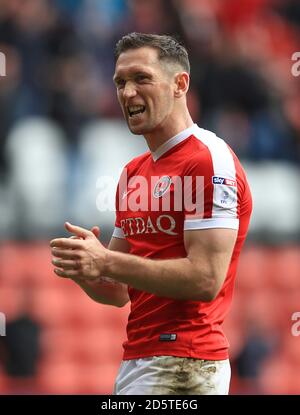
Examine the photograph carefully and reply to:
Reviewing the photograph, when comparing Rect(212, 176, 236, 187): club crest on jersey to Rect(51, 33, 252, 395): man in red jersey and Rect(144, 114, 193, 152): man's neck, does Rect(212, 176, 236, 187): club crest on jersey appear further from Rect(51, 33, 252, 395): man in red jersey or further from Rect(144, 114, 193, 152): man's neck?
Rect(144, 114, 193, 152): man's neck

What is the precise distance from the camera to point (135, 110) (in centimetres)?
449

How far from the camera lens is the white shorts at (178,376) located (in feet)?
14.1

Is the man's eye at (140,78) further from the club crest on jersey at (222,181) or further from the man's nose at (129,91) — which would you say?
the club crest on jersey at (222,181)

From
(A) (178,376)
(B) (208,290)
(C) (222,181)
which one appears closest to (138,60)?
(C) (222,181)

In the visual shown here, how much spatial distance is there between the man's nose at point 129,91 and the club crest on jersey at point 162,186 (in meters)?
0.39

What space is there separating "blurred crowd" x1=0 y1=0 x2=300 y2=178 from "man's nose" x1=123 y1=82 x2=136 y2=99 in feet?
18.3

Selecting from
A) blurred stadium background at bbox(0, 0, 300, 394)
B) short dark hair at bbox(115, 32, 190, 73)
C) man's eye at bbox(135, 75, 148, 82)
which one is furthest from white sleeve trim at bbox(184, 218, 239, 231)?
blurred stadium background at bbox(0, 0, 300, 394)

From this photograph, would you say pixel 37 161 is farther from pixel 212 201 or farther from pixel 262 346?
pixel 212 201

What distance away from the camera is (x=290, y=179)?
10.7 m

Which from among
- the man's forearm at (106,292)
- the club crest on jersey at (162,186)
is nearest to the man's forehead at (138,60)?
the club crest on jersey at (162,186)

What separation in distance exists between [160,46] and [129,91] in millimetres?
Answer: 268

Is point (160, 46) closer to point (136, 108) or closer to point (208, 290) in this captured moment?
point (136, 108)
